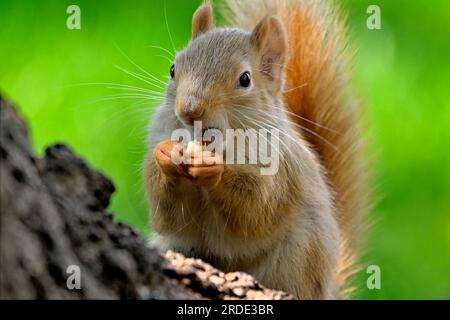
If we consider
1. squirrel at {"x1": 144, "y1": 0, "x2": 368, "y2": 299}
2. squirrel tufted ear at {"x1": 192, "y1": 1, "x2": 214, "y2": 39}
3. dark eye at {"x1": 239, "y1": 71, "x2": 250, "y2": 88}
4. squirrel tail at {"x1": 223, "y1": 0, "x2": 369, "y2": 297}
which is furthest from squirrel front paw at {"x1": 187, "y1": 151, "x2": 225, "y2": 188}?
squirrel tail at {"x1": 223, "y1": 0, "x2": 369, "y2": 297}

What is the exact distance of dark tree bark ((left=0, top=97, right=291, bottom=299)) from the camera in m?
1.33

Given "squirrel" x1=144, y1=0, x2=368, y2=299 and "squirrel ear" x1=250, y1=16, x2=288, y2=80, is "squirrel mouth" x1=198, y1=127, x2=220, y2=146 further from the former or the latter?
"squirrel ear" x1=250, y1=16, x2=288, y2=80

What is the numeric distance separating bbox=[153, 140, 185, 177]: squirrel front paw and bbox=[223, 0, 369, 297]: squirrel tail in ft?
2.68

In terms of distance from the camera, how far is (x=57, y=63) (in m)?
3.33

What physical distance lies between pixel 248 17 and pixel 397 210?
1.03m

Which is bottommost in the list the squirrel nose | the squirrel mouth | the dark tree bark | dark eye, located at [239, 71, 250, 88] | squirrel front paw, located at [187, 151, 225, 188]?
the dark tree bark

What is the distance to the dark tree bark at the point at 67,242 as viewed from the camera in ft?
4.35

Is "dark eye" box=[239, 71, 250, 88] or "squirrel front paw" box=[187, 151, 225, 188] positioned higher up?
"dark eye" box=[239, 71, 250, 88]

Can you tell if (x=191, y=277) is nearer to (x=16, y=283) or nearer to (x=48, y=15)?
(x=16, y=283)

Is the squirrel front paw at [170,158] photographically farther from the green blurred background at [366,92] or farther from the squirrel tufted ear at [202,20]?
the green blurred background at [366,92]

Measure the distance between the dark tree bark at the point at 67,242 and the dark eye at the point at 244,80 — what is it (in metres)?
0.59

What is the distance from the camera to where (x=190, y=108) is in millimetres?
1983

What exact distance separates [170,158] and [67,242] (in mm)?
617
